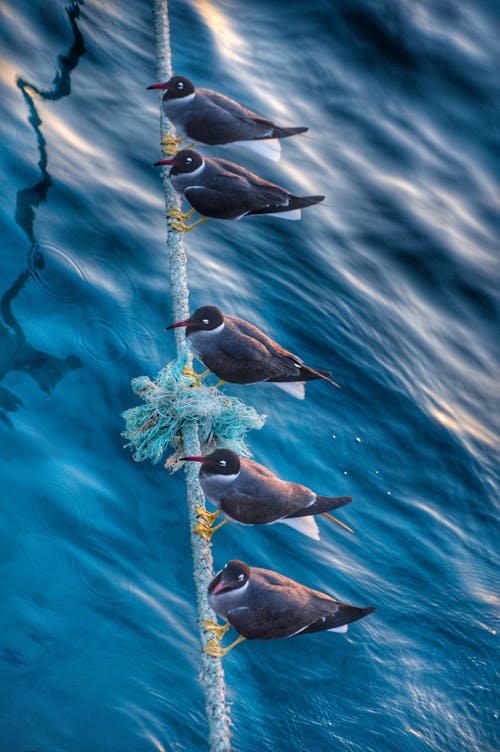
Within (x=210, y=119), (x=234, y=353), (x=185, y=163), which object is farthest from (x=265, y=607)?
(x=210, y=119)

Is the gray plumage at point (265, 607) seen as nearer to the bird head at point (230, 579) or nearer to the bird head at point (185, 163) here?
the bird head at point (230, 579)

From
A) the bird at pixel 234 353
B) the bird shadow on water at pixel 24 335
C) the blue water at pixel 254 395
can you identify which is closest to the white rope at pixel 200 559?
the bird at pixel 234 353

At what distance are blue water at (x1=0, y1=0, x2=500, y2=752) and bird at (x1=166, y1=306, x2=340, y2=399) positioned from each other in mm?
894

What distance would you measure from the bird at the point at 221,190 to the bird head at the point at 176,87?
638mm

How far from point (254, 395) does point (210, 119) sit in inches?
71.4

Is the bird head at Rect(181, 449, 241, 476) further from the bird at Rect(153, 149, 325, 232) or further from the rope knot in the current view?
the bird at Rect(153, 149, 325, 232)

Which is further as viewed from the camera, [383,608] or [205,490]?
[383,608]

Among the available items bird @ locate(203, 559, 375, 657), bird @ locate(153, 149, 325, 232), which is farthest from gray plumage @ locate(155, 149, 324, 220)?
bird @ locate(203, 559, 375, 657)

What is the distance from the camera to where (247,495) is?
3.56 metres

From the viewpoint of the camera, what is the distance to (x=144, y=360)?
5.14 m

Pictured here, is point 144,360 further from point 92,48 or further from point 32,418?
point 92,48

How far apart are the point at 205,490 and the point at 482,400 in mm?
3781

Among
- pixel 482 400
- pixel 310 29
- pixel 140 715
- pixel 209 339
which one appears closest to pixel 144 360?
pixel 209 339

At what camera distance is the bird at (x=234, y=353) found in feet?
13.2
